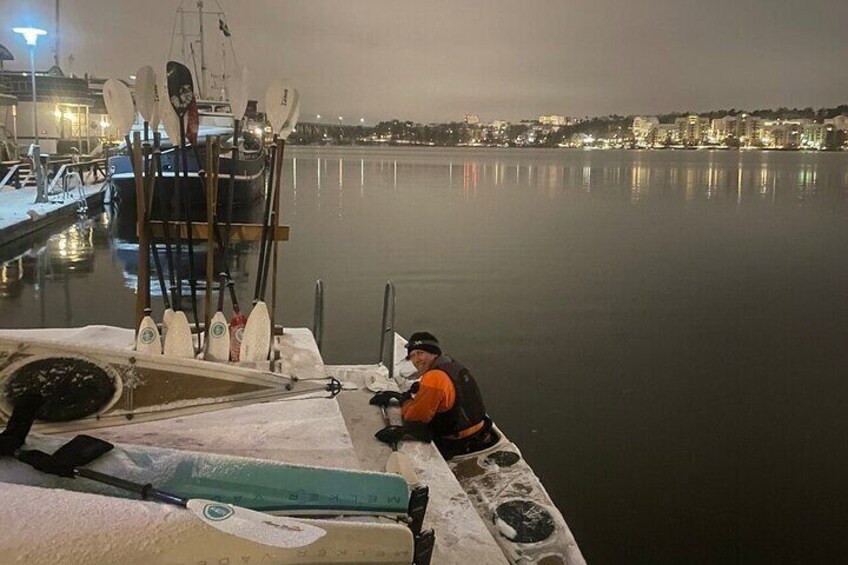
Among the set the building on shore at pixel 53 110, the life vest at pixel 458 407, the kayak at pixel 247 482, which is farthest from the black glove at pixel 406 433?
the building on shore at pixel 53 110

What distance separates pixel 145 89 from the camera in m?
5.57

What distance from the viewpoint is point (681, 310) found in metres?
14.5

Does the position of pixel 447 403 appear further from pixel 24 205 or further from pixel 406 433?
pixel 24 205

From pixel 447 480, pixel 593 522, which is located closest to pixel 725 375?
pixel 593 522

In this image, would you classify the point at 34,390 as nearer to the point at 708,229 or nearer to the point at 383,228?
the point at 383,228

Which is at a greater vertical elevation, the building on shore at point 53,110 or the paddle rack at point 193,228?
the building on shore at point 53,110

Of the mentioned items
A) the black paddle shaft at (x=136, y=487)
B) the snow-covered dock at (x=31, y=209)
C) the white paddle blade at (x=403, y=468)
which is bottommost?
the white paddle blade at (x=403, y=468)

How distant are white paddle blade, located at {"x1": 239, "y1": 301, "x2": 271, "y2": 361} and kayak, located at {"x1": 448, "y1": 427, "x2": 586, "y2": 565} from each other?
1.61m

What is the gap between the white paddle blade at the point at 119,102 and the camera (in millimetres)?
5613

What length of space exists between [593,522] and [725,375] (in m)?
4.92

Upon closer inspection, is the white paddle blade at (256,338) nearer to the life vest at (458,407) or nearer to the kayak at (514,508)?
the life vest at (458,407)

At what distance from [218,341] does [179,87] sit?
1949 mm

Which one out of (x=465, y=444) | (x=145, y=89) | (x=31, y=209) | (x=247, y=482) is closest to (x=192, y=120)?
(x=145, y=89)

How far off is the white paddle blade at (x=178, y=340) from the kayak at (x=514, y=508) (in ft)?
6.74
